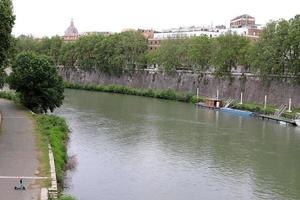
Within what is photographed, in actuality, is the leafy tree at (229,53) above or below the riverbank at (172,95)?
above

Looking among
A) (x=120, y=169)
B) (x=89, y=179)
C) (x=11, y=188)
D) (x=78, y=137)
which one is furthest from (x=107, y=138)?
(x=11, y=188)

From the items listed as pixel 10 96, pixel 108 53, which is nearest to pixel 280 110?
pixel 10 96

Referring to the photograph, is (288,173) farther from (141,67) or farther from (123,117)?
(141,67)

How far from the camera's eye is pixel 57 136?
27.3 meters

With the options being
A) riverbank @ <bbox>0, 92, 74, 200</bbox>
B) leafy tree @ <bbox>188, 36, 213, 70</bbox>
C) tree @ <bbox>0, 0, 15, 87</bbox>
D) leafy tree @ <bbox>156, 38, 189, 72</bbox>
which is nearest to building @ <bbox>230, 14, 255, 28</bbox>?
leafy tree @ <bbox>156, 38, 189, 72</bbox>

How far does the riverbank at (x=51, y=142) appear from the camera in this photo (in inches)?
757

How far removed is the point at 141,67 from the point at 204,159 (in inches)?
2109

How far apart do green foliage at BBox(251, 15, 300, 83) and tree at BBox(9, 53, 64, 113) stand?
23.6m

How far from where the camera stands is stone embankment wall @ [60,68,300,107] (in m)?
55.0

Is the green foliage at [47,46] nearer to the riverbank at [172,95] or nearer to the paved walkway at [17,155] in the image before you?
the riverbank at [172,95]

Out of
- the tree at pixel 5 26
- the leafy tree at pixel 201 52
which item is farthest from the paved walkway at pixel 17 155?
the leafy tree at pixel 201 52

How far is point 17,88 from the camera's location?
1513 inches

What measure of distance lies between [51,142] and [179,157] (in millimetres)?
6815

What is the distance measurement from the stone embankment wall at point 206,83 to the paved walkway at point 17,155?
99.8 ft
